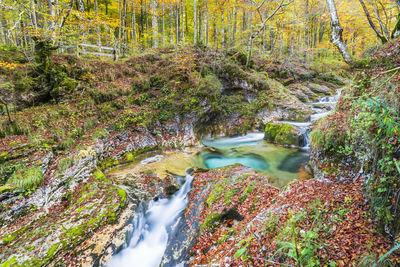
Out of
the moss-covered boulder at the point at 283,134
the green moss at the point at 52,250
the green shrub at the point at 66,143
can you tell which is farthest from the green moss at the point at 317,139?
the green shrub at the point at 66,143

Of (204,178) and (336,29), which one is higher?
(336,29)

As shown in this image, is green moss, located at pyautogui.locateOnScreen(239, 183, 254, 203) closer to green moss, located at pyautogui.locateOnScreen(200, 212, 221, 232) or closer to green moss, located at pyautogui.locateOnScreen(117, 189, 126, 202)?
green moss, located at pyautogui.locateOnScreen(200, 212, 221, 232)

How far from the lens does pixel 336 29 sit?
4.72 m

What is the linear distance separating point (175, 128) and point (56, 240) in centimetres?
756

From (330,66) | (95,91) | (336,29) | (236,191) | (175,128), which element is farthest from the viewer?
(330,66)

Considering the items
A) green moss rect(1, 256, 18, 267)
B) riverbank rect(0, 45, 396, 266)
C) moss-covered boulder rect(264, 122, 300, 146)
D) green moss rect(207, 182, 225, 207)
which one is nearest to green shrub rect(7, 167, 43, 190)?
riverbank rect(0, 45, 396, 266)

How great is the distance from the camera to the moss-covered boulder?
9.90 metres

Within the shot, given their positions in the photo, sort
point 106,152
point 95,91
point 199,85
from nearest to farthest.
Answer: point 106,152, point 95,91, point 199,85

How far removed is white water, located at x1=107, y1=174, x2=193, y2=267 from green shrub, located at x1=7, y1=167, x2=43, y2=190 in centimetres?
320

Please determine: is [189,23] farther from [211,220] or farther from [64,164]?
[211,220]

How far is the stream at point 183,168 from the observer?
501 centimetres

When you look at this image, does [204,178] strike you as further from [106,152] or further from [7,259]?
[7,259]

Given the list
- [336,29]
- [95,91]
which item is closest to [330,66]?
[336,29]

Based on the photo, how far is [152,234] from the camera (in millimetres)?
5457
